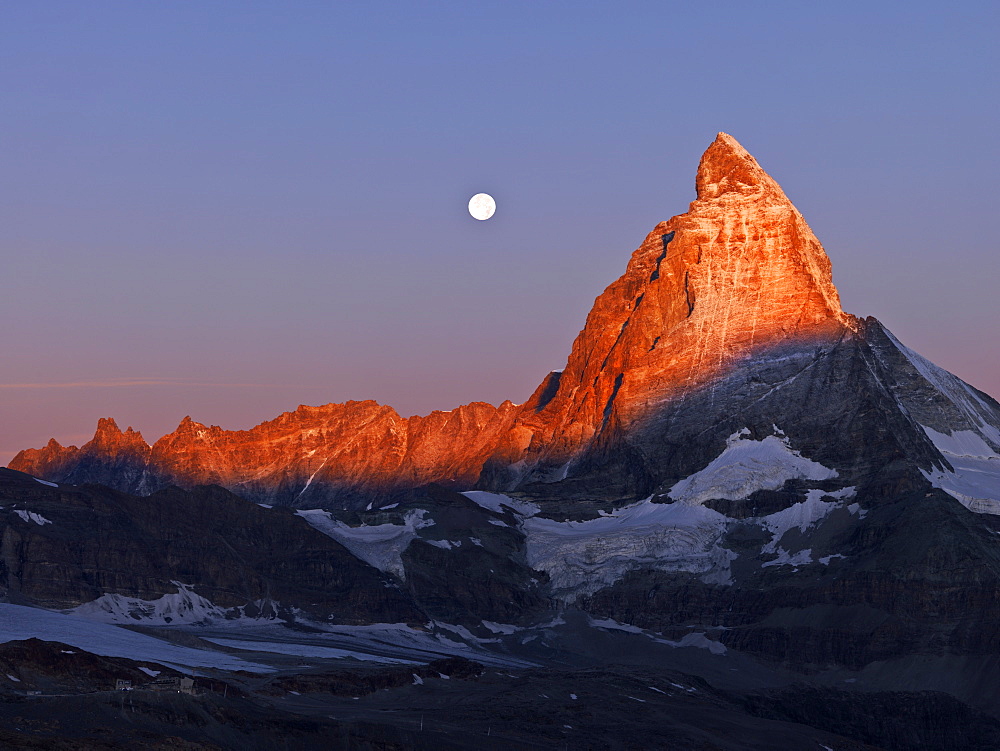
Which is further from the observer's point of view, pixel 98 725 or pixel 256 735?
pixel 256 735

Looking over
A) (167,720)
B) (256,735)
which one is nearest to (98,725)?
(167,720)

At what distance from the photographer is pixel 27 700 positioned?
596 ft

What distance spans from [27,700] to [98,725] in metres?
10.2

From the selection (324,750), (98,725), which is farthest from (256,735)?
(98,725)

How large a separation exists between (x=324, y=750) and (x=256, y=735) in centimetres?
941

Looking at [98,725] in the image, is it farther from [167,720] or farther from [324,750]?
[324,750]

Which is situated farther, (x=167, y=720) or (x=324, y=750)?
(x=324, y=750)

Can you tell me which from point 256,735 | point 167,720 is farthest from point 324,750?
point 167,720

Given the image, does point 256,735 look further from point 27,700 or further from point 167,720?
point 27,700

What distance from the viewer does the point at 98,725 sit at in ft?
577

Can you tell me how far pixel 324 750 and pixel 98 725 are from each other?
101 ft

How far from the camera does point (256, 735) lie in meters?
193

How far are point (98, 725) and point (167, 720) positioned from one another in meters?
9.34

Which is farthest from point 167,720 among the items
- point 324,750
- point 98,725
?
point 324,750
